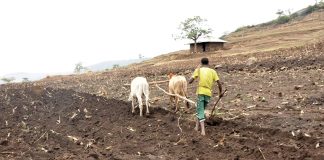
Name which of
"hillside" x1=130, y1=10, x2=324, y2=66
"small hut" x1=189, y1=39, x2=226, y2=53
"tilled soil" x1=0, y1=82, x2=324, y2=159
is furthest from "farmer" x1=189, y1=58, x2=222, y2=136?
"small hut" x1=189, y1=39, x2=226, y2=53

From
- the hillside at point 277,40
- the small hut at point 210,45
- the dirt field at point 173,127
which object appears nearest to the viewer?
the dirt field at point 173,127

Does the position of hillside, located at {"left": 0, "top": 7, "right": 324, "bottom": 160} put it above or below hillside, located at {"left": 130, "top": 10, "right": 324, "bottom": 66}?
below

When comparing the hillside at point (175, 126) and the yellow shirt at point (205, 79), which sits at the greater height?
the yellow shirt at point (205, 79)

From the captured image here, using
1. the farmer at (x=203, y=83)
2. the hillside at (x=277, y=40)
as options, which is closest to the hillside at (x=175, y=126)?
the farmer at (x=203, y=83)

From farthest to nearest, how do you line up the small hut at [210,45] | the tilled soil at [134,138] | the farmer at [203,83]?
the small hut at [210,45] → the farmer at [203,83] → the tilled soil at [134,138]

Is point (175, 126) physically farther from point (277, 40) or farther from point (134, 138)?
point (277, 40)

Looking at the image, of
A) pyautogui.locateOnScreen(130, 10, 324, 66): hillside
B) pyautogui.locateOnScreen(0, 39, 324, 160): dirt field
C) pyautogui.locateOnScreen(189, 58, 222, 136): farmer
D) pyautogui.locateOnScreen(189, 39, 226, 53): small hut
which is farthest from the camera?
pyautogui.locateOnScreen(189, 39, 226, 53): small hut

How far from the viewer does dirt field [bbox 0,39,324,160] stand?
9.45 meters

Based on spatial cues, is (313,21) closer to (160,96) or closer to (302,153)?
(160,96)

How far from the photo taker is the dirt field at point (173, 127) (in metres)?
9.45

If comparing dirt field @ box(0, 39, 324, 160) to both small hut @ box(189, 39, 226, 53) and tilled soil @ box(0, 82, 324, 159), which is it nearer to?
tilled soil @ box(0, 82, 324, 159)

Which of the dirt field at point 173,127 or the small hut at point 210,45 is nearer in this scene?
the dirt field at point 173,127

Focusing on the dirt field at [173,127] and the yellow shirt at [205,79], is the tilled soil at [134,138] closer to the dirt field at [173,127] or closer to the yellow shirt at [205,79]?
the dirt field at [173,127]

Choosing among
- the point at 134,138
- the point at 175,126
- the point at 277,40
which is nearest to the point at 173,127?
the point at 175,126
